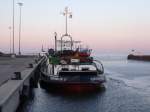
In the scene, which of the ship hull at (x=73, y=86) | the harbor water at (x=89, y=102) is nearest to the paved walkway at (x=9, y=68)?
the harbor water at (x=89, y=102)

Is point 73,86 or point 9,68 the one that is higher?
point 9,68

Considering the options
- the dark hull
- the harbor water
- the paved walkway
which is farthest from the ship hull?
the paved walkway

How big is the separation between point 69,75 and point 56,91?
227 cm

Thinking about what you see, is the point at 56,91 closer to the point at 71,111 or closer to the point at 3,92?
the point at 71,111

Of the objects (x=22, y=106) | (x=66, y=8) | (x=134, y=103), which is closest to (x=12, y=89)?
(x=22, y=106)

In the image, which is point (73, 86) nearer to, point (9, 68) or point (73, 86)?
point (73, 86)

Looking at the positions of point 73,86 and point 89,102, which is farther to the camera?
point 73,86

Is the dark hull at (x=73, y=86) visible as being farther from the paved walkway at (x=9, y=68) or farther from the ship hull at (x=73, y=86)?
the paved walkway at (x=9, y=68)

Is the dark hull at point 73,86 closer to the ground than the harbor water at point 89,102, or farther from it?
farther from it

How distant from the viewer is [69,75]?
1209 inches

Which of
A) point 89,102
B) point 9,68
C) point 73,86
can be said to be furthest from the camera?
point 9,68

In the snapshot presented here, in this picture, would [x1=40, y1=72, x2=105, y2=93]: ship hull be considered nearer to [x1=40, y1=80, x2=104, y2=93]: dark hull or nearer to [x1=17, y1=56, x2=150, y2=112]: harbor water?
[x1=40, y1=80, x2=104, y2=93]: dark hull

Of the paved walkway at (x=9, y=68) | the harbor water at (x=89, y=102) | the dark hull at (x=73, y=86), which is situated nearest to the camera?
the harbor water at (x=89, y=102)

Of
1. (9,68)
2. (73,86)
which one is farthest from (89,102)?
(9,68)
